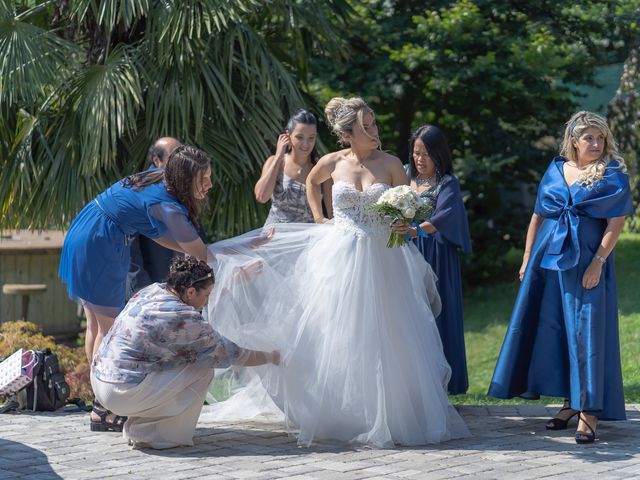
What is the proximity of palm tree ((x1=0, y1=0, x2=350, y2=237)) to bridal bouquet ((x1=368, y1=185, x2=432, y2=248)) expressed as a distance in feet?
11.1

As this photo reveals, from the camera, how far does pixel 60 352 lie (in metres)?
8.45

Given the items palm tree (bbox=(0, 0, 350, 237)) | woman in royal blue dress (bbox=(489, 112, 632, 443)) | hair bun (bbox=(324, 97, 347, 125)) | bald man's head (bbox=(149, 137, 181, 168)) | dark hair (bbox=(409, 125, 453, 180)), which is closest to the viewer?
woman in royal blue dress (bbox=(489, 112, 632, 443))

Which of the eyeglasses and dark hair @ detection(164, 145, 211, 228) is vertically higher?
dark hair @ detection(164, 145, 211, 228)

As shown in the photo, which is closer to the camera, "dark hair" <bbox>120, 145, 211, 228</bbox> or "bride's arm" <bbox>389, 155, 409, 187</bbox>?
"dark hair" <bbox>120, 145, 211, 228</bbox>

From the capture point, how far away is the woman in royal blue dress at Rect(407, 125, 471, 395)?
6734 mm

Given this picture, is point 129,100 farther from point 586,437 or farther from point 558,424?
point 586,437

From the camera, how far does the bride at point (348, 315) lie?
5840 millimetres

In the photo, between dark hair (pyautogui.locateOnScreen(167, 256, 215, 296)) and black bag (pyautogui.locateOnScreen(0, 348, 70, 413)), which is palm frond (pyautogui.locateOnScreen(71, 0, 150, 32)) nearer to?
black bag (pyautogui.locateOnScreen(0, 348, 70, 413))

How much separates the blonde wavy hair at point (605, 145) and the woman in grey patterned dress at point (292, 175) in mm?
1722

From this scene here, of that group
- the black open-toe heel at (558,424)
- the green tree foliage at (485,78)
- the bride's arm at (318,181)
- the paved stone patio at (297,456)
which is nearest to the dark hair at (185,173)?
the bride's arm at (318,181)

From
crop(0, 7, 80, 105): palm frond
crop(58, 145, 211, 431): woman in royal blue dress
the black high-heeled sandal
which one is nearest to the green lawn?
the black high-heeled sandal

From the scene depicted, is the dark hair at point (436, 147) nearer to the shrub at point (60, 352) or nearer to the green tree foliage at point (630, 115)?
the shrub at point (60, 352)

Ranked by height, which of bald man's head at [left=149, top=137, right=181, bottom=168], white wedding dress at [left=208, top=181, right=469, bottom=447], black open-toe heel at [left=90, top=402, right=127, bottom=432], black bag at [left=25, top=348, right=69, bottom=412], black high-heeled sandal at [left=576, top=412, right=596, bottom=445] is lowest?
black high-heeled sandal at [left=576, top=412, right=596, bottom=445]

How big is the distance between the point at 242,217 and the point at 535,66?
5923mm
